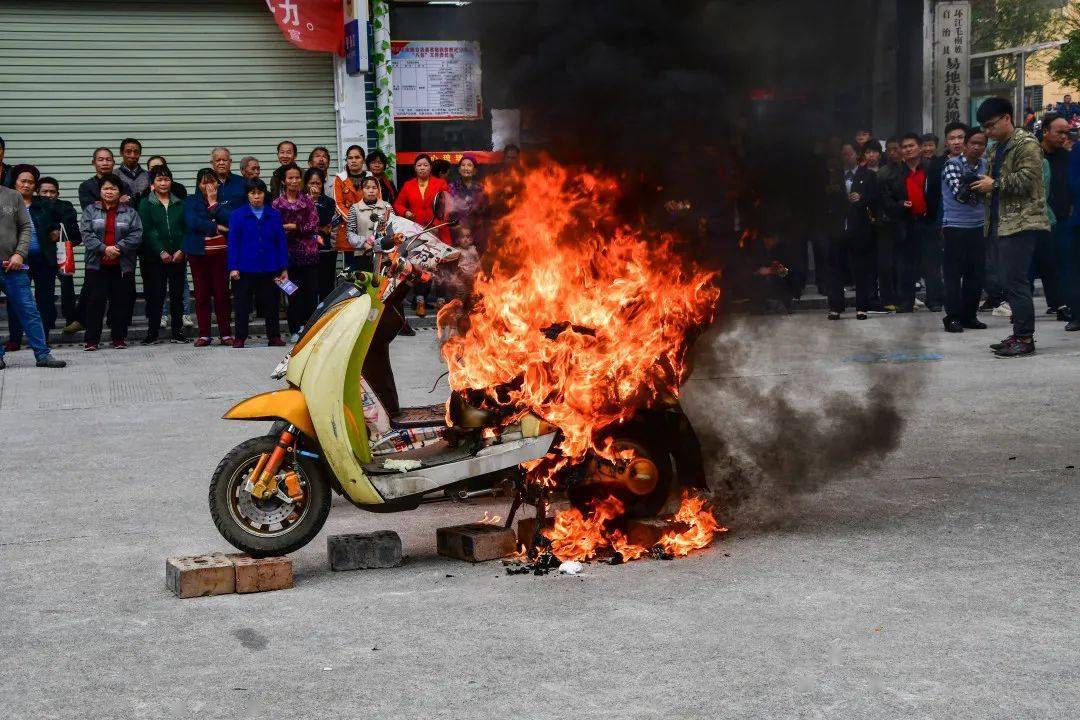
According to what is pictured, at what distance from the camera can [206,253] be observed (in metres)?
14.7

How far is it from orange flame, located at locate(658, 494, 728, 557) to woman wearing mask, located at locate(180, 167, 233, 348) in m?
9.40

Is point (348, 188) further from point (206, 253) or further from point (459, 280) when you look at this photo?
point (459, 280)

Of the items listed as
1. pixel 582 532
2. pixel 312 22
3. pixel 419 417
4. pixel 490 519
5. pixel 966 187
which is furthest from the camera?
pixel 312 22

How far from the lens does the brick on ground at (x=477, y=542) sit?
5725mm

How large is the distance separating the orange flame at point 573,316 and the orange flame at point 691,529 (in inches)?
19.7

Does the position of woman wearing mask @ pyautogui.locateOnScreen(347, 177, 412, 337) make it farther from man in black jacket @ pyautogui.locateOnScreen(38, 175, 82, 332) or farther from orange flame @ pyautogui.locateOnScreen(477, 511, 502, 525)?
orange flame @ pyautogui.locateOnScreen(477, 511, 502, 525)

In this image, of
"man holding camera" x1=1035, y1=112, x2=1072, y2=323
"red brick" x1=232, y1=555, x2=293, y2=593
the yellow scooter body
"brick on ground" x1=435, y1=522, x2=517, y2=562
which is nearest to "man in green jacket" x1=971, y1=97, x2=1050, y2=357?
"man holding camera" x1=1035, y1=112, x2=1072, y2=323

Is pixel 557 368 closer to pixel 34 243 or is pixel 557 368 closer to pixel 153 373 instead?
pixel 153 373

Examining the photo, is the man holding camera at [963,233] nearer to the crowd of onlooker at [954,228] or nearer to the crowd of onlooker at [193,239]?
the crowd of onlooker at [954,228]

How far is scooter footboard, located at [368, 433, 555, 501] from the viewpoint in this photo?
5.74 meters

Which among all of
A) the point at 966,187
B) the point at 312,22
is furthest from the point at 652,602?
the point at 312,22

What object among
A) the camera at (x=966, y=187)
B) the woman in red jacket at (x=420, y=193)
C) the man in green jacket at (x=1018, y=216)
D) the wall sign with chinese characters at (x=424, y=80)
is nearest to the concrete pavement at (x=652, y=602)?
the man in green jacket at (x=1018, y=216)

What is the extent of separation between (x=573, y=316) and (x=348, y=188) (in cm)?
991

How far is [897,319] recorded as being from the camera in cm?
1583
